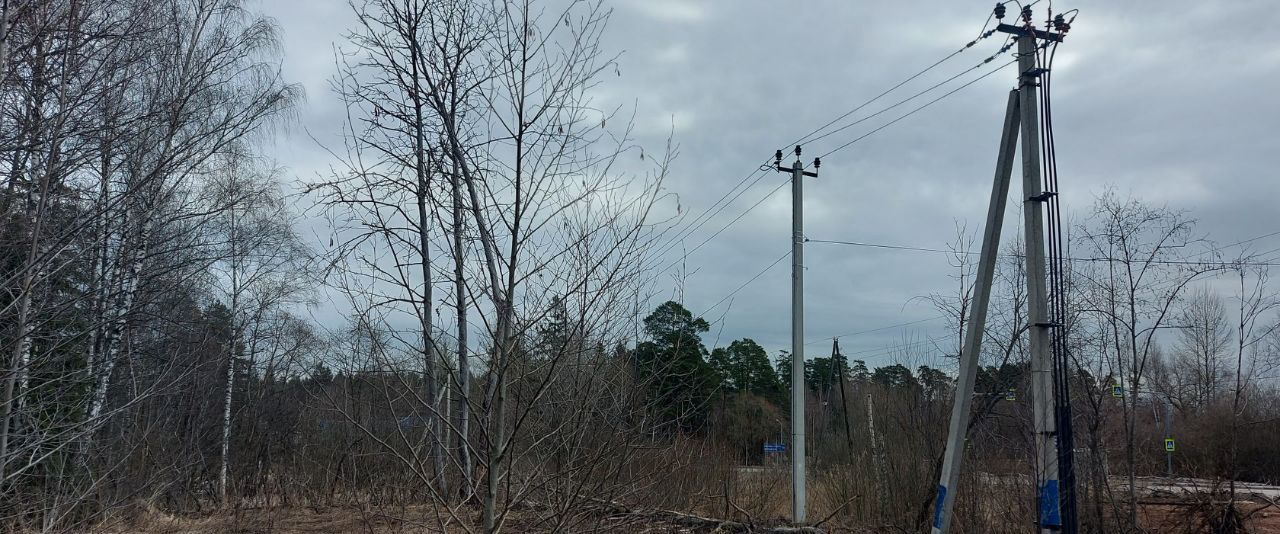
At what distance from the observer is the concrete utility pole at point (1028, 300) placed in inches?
275

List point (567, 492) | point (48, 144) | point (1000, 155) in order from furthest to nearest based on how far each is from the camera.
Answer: point (1000, 155) → point (48, 144) → point (567, 492)

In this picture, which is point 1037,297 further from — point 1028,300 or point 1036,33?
point 1036,33

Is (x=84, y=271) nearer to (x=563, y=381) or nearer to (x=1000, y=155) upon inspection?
(x=563, y=381)

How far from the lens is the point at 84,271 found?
915 centimetres

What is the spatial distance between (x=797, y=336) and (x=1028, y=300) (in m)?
7.29

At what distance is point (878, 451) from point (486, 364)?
8770 millimetres

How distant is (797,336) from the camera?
14359mm

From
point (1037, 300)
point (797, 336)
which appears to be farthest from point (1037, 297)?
point (797, 336)

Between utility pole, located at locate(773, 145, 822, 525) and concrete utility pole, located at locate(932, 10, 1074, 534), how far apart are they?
17.5ft

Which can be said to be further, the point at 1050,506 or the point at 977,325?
the point at 977,325

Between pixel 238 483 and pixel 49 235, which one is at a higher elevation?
pixel 49 235

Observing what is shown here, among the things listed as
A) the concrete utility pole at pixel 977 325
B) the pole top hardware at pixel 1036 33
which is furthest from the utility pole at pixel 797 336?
the pole top hardware at pixel 1036 33

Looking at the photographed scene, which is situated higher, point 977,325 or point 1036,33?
point 1036,33

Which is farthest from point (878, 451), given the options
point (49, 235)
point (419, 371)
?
point (49, 235)
